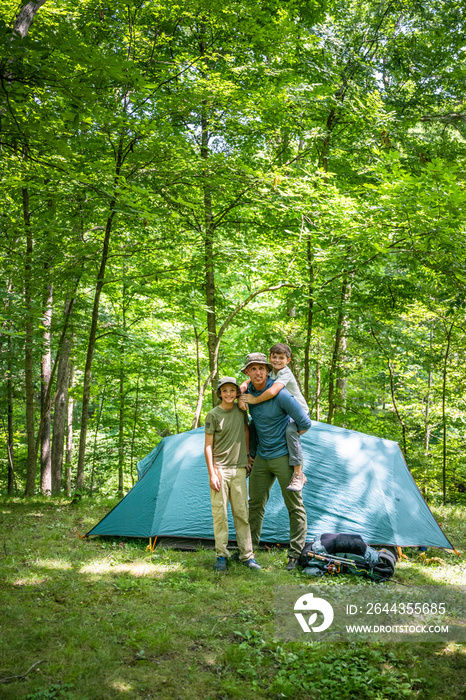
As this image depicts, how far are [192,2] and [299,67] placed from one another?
2474 mm

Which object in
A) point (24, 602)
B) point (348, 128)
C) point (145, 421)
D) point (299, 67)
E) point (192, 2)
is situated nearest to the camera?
point (24, 602)

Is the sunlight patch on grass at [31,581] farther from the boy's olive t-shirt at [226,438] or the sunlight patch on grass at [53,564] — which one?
the boy's olive t-shirt at [226,438]

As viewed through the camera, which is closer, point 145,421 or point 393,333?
point 393,333

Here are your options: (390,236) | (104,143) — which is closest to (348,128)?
(390,236)

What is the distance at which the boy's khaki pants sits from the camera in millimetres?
3748

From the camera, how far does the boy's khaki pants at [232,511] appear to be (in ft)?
12.3

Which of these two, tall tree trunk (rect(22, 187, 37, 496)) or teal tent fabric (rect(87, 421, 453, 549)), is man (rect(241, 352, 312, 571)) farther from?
tall tree trunk (rect(22, 187, 37, 496))

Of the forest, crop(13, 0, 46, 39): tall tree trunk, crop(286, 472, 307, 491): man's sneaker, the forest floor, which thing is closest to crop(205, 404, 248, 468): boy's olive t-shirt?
crop(286, 472, 307, 491): man's sneaker

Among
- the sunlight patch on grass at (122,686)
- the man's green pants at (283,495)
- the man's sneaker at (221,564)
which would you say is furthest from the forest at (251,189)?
the sunlight patch on grass at (122,686)

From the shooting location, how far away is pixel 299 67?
7449 millimetres

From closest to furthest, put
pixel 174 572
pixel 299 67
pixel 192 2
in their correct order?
pixel 174 572, pixel 192 2, pixel 299 67

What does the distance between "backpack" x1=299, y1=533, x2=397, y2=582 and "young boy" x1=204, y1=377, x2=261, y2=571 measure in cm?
44

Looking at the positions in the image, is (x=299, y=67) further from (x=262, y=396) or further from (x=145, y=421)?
(x=145, y=421)

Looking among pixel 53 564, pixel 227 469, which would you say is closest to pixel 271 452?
pixel 227 469
